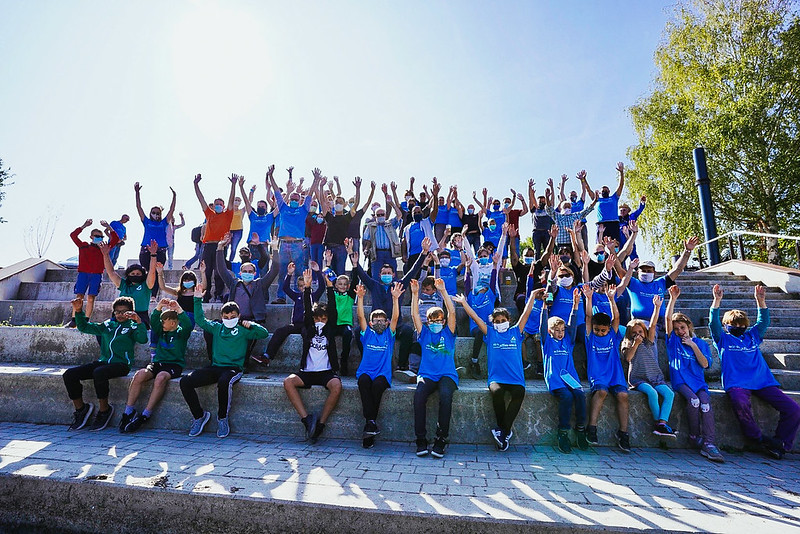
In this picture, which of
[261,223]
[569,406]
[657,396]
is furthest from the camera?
[261,223]

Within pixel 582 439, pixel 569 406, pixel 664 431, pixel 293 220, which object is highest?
pixel 293 220

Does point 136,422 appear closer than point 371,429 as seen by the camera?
No

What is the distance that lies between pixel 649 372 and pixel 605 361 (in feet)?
2.00

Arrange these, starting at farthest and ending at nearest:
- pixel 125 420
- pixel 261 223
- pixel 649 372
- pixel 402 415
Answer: pixel 261 223 → pixel 649 372 → pixel 125 420 → pixel 402 415

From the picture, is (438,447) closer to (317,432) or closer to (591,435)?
(317,432)

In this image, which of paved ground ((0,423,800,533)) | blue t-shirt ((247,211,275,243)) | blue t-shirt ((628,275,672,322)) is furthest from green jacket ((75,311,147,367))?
blue t-shirt ((628,275,672,322))

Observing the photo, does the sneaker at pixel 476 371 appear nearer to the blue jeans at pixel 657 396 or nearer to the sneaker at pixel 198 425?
the blue jeans at pixel 657 396

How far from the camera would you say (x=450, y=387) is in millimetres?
5109

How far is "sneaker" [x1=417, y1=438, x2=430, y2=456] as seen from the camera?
4.67 metres

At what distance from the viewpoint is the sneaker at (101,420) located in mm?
5496

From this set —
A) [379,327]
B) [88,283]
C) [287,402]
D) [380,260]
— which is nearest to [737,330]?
[379,327]

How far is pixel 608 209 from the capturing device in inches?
414

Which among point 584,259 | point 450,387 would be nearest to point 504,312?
point 450,387

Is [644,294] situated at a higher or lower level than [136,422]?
higher
